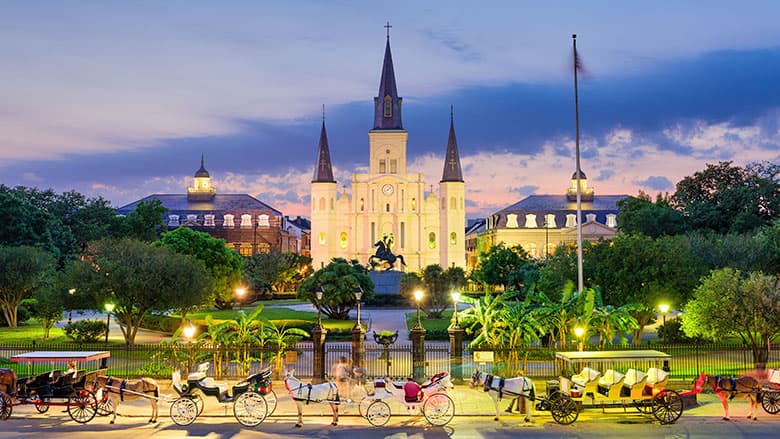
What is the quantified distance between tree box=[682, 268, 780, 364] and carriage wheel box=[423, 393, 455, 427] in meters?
11.9

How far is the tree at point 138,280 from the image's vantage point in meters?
32.6

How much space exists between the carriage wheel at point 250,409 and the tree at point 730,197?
45895 millimetres

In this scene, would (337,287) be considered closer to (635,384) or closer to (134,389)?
(134,389)

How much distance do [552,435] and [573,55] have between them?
17.1 metres

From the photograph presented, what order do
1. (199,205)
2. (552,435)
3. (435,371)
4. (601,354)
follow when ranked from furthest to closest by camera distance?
1. (199,205)
2. (435,371)
3. (601,354)
4. (552,435)

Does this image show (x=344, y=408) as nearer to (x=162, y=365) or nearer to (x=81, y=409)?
(x=81, y=409)

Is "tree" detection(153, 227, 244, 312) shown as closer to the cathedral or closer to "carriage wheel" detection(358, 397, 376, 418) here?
"carriage wheel" detection(358, 397, 376, 418)

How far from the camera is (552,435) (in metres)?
15.8

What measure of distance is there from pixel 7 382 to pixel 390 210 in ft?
305

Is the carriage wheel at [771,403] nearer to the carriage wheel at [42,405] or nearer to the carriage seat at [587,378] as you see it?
the carriage seat at [587,378]

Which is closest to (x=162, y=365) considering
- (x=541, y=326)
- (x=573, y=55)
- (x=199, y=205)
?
(x=541, y=326)

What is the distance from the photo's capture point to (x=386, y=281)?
225 ft

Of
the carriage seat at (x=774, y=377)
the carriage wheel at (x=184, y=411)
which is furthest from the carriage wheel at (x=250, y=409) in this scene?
the carriage seat at (x=774, y=377)

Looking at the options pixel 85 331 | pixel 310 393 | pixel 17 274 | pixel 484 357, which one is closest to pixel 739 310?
pixel 484 357
